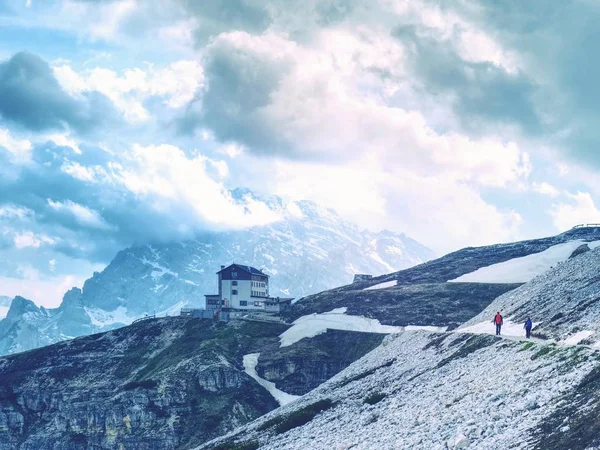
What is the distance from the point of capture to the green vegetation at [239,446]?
219 ft

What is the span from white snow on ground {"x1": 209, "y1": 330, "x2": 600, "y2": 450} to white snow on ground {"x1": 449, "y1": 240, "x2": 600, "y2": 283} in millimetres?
80402

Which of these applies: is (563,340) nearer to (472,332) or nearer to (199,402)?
(472,332)

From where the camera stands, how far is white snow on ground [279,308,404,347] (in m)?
135

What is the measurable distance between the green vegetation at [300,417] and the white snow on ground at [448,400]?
116 cm

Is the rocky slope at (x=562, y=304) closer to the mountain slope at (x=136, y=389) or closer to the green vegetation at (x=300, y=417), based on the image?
the green vegetation at (x=300, y=417)

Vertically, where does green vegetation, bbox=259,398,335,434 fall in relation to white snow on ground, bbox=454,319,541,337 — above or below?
below

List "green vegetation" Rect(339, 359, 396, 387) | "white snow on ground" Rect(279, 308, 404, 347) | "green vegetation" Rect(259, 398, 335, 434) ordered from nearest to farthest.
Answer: "green vegetation" Rect(259, 398, 335, 434), "green vegetation" Rect(339, 359, 396, 387), "white snow on ground" Rect(279, 308, 404, 347)

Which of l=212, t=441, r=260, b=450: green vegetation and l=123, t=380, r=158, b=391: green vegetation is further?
l=123, t=380, r=158, b=391: green vegetation

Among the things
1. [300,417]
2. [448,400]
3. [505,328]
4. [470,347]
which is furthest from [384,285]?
[448,400]

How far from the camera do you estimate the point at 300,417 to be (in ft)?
227

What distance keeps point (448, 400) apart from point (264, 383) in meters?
78.2

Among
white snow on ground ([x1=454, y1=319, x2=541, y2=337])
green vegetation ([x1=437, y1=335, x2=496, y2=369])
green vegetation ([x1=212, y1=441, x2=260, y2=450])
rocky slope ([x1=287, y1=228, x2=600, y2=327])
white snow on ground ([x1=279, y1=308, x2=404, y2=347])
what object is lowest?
green vegetation ([x1=212, y1=441, x2=260, y2=450])

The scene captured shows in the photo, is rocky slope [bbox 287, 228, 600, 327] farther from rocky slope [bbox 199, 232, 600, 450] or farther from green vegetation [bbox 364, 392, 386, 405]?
green vegetation [bbox 364, 392, 386, 405]

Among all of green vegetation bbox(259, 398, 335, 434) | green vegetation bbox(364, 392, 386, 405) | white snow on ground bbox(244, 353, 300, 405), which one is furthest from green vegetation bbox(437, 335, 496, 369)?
white snow on ground bbox(244, 353, 300, 405)
